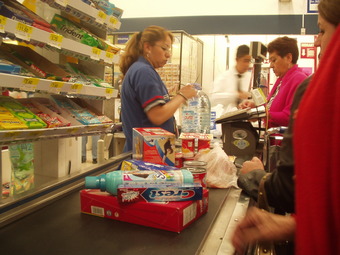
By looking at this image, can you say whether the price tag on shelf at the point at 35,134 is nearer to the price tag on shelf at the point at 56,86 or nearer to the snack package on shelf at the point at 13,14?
the price tag on shelf at the point at 56,86

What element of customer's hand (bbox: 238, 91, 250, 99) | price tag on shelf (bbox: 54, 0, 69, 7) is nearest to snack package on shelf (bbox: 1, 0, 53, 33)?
price tag on shelf (bbox: 54, 0, 69, 7)

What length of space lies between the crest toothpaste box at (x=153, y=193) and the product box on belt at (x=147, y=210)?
0.02 m

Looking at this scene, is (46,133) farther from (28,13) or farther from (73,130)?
(28,13)

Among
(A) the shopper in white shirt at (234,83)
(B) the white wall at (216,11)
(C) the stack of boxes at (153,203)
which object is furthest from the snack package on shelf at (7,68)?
(B) the white wall at (216,11)

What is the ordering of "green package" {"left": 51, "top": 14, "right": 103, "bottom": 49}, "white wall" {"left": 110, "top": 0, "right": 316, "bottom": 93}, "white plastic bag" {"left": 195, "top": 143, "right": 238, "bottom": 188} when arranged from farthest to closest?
1. "white wall" {"left": 110, "top": 0, "right": 316, "bottom": 93}
2. "green package" {"left": 51, "top": 14, "right": 103, "bottom": 49}
3. "white plastic bag" {"left": 195, "top": 143, "right": 238, "bottom": 188}

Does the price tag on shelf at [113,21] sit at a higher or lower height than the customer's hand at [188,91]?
higher

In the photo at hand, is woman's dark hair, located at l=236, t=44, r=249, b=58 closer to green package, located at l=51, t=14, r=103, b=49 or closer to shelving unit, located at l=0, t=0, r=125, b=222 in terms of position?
shelving unit, located at l=0, t=0, r=125, b=222

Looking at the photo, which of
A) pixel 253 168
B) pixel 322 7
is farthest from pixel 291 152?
pixel 253 168

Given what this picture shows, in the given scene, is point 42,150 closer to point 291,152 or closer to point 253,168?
point 253,168

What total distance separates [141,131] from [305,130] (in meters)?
0.96

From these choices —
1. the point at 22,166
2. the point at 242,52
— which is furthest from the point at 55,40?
the point at 242,52

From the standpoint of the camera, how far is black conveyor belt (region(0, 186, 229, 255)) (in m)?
0.99

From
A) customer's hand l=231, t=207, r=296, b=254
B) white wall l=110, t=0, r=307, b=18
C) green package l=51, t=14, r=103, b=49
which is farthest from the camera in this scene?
white wall l=110, t=0, r=307, b=18

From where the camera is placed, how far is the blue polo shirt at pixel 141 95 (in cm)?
194
